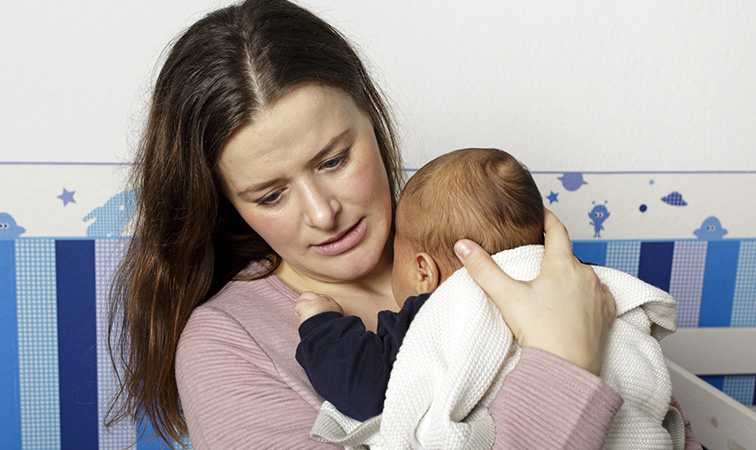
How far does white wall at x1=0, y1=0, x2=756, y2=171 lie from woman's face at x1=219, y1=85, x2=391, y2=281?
0.63 meters

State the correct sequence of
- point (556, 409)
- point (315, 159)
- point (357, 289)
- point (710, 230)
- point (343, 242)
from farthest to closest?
point (710, 230) → point (357, 289) → point (343, 242) → point (315, 159) → point (556, 409)

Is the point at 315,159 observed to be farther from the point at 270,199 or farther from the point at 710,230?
the point at 710,230

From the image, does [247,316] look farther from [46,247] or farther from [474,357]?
[46,247]

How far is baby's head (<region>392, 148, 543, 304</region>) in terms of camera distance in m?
1.02

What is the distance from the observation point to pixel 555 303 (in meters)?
0.89

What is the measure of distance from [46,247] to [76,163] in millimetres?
238

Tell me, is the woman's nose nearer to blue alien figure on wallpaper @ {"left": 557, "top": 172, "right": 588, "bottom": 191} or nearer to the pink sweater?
the pink sweater

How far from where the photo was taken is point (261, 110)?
1.02m

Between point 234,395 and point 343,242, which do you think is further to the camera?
point 343,242

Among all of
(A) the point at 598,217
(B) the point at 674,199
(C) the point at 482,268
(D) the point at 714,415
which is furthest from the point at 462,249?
(B) the point at 674,199

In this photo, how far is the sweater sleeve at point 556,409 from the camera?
811 mm

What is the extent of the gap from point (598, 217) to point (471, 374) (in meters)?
1.21

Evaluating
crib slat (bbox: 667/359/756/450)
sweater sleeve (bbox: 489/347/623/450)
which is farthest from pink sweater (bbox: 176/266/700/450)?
crib slat (bbox: 667/359/756/450)

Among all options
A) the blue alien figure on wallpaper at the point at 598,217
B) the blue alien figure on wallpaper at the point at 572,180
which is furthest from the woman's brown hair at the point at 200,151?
the blue alien figure on wallpaper at the point at 598,217
